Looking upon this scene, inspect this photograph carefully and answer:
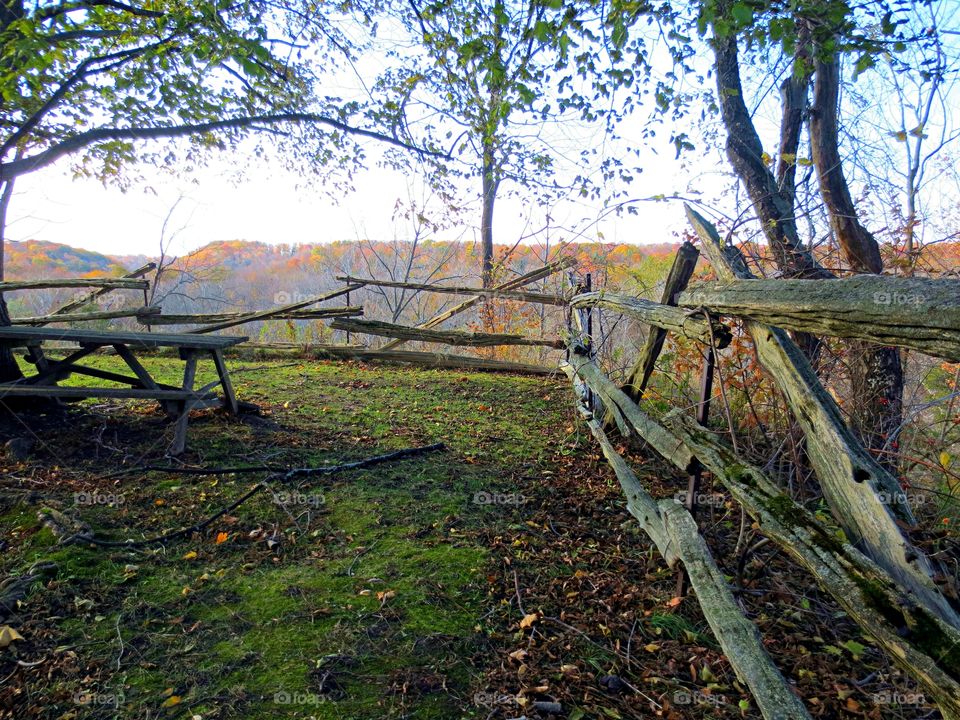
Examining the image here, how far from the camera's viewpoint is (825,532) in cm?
212

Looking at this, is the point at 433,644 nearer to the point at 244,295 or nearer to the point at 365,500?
the point at 365,500

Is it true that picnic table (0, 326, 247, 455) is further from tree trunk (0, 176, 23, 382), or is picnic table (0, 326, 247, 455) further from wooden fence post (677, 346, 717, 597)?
wooden fence post (677, 346, 717, 597)

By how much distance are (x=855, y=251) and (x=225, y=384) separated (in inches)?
231

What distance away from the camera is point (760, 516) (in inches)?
93.0

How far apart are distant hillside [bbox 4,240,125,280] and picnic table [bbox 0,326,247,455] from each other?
2.62 m

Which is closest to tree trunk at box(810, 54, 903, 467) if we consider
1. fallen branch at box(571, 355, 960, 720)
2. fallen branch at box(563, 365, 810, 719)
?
fallen branch at box(563, 365, 810, 719)

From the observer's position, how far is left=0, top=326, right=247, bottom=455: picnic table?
4.33 m

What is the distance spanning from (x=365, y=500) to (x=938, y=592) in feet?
10.2

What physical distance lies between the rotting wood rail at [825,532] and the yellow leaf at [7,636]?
2916 mm

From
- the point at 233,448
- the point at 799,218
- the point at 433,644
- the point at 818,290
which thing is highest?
the point at 799,218

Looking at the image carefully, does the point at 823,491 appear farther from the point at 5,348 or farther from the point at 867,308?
the point at 5,348

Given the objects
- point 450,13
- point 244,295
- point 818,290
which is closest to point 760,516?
point 818,290

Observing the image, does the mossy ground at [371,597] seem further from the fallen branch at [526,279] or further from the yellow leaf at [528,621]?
the fallen branch at [526,279]

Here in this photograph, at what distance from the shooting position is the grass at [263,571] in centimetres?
230
